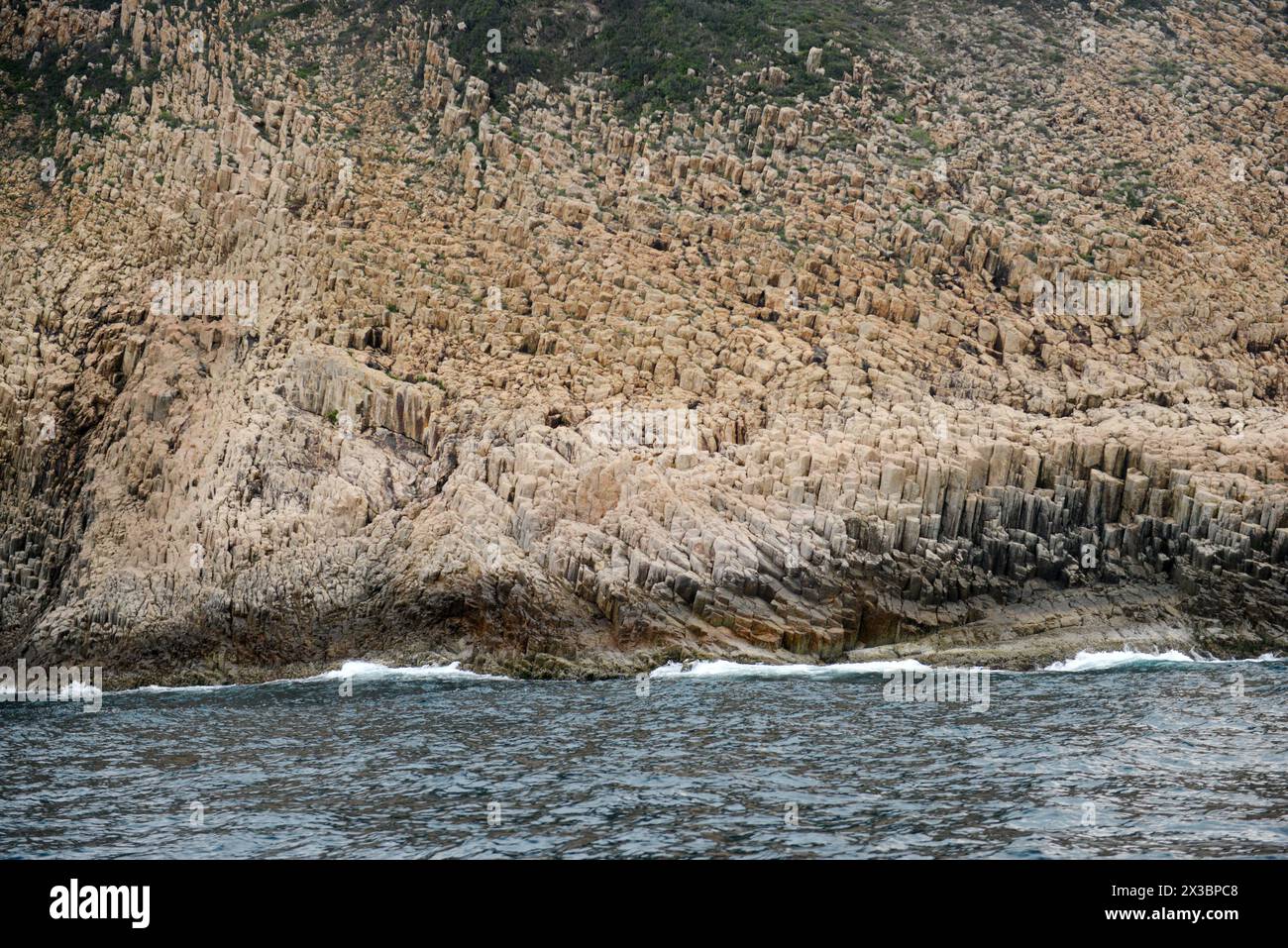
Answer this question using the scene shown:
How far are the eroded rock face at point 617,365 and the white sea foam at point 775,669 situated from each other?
758mm

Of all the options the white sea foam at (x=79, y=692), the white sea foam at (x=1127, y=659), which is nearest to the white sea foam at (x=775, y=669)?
the white sea foam at (x=1127, y=659)

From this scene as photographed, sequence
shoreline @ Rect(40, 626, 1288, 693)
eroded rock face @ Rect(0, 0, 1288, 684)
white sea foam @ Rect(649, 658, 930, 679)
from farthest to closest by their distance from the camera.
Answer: eroded rock face @ Rect(0, 0, 1288, 684) → shoreline @ Rect(40, 626, 1288, 693) → white sea foam @ Rect(649, 658, 930, 679)

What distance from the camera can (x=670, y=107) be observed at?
5428 centimetres

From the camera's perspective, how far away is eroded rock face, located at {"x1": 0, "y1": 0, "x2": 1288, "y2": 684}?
36.4 meters

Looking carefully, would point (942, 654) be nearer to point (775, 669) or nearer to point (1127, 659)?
point (775, 669)

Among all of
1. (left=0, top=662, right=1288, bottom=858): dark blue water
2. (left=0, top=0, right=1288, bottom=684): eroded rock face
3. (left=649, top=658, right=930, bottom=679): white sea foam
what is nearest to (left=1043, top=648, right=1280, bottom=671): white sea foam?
(left=0, top=0, right=1288, bottom=684): eroded rock face

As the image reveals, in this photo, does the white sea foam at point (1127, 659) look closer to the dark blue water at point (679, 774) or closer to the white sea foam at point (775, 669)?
the dark blue water at point (679, 774)

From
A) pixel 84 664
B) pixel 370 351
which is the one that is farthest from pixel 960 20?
pixel 84 664

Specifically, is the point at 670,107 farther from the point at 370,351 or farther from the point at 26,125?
the point at 26,125

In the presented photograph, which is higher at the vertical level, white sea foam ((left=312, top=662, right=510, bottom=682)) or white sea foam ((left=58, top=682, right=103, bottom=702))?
white sea foam ((left=312, top=662, right=510, bottom=682))

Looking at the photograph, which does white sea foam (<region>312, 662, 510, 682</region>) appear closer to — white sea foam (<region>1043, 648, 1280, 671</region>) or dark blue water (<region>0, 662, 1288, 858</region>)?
dark blue water (<region>0, 662, 1288, 858</region>)

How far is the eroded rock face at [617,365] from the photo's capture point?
36.4 metres

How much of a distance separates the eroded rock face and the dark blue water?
5389mm
